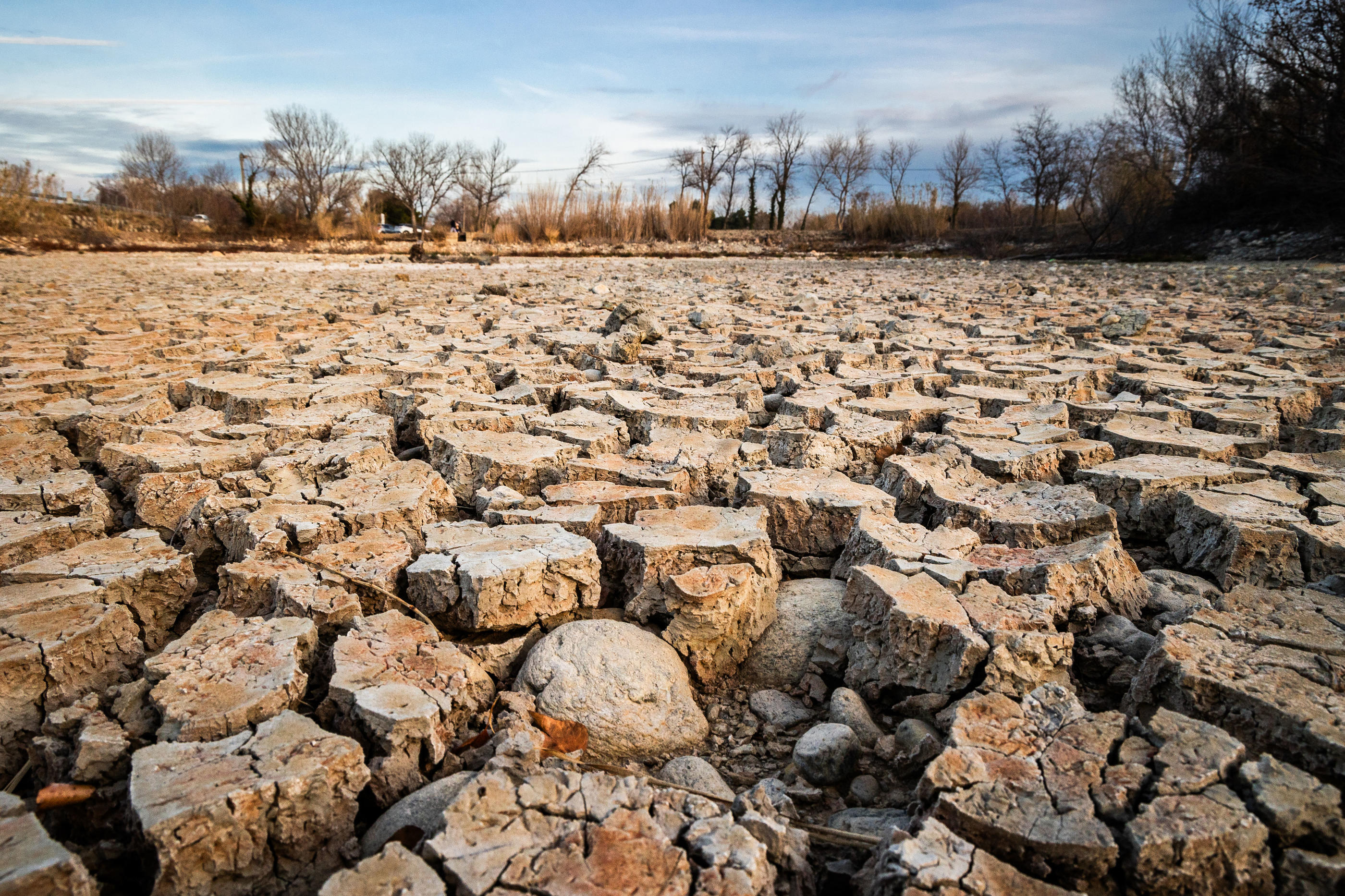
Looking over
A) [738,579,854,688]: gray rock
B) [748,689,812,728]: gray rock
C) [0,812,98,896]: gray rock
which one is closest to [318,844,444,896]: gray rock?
[0,812,98,896]: gray rock

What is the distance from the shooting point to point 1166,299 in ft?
25.0

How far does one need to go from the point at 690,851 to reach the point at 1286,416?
3.77 meters

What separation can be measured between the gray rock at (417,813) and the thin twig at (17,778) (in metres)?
0.64

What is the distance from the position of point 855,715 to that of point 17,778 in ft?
5.21

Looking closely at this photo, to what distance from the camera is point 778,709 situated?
1.72 m

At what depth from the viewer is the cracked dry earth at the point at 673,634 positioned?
1.11 metres

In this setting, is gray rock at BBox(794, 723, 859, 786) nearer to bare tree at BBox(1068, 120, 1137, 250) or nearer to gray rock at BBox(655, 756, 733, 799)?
gray rock at BBox(655, 756, 733, 799)

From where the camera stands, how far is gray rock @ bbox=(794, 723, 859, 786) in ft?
4.83

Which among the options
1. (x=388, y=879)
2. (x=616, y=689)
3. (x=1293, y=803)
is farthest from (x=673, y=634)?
(x=1293, y=803)

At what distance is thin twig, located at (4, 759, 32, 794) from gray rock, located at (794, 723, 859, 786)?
143cm

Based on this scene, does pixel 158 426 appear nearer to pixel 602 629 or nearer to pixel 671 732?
pixel 602 629

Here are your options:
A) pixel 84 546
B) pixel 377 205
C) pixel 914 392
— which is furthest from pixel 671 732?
pixel 377 205

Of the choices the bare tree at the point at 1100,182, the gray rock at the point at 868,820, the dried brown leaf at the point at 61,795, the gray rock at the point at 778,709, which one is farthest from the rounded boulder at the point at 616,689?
the bare tree at the point at 1100,182

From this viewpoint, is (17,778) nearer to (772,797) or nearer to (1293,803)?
(772,797)
